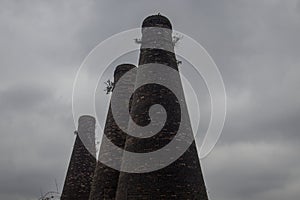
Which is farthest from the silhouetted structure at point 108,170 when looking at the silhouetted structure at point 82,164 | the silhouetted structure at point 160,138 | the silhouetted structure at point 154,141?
the silhouetted structure at point 82,164

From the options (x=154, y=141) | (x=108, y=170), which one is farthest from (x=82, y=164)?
(x=154, y=141)

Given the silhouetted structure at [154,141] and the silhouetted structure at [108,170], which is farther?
the silhouetted structure at [108,170]

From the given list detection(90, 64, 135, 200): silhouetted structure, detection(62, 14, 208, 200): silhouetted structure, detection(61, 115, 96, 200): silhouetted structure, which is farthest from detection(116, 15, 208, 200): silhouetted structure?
detection(61, 115, 96, 200): silhouetted structure

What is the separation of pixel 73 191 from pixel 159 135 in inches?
307

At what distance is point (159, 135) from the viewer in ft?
37.8

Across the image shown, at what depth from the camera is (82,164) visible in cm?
1859

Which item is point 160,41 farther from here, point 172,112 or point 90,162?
point 90,162

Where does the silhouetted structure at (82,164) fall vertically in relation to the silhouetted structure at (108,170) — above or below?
above

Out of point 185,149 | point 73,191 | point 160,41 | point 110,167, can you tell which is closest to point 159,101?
point 185,149

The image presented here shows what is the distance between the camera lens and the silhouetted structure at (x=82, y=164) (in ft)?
58.5

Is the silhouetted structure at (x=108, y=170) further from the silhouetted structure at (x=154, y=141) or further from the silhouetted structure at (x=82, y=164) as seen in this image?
the silhouetted structure at (x=82, y=164)

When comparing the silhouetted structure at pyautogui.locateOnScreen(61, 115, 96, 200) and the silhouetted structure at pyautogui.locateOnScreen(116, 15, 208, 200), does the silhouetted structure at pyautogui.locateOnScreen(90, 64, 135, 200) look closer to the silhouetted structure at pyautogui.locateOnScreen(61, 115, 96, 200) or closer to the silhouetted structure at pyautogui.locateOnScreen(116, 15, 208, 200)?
the silhouetted structure at pyautogui.locateOnScreen(116, 15, 208, 200)

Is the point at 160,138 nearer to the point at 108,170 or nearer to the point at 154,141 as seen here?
the point at 154,141

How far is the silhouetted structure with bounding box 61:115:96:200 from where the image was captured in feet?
58.5
